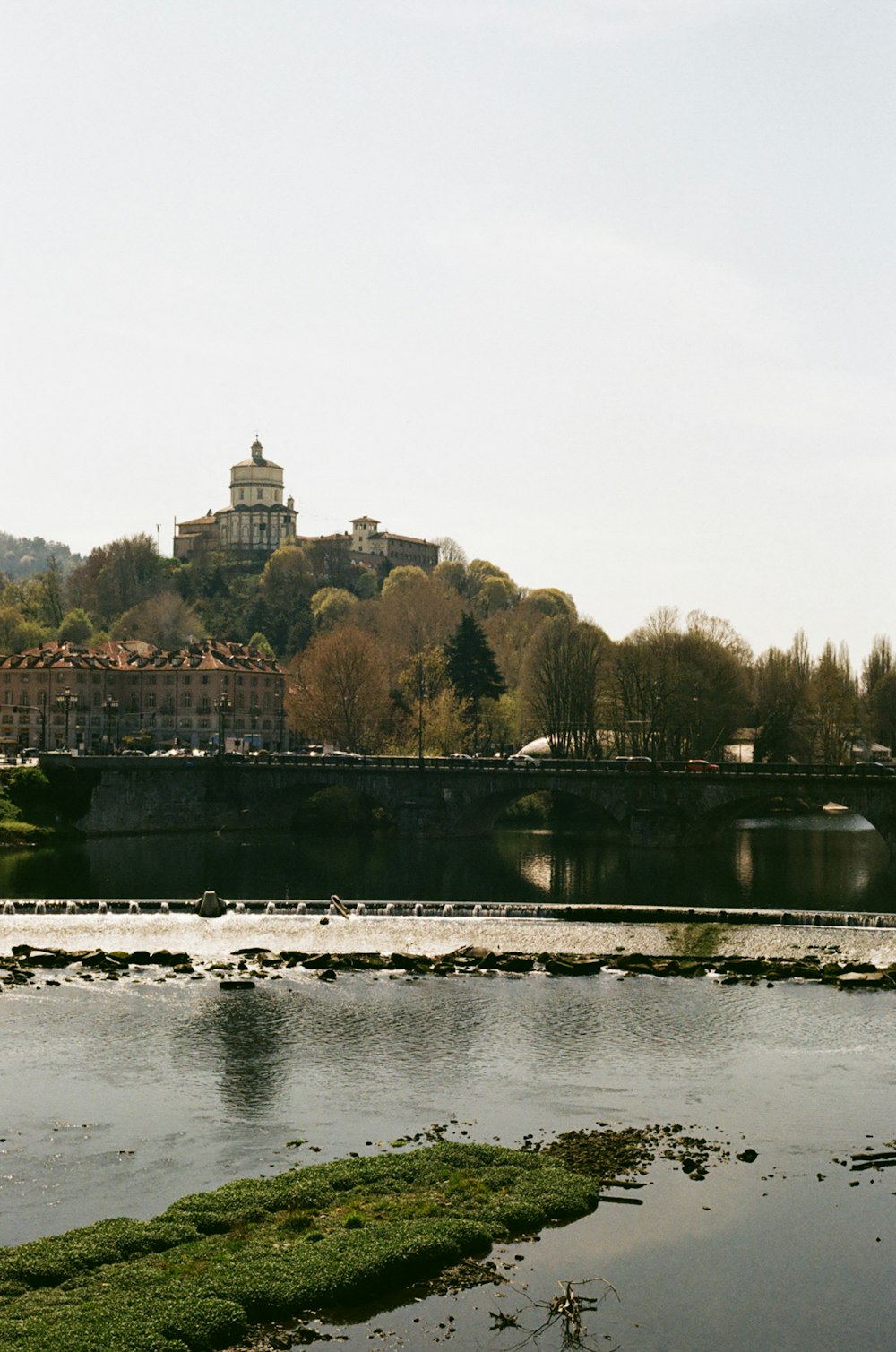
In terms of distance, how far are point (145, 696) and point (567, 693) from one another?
166 feet

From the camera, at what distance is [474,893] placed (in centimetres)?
7406

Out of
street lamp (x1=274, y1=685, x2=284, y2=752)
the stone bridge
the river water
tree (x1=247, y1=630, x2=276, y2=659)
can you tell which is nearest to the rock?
the river water

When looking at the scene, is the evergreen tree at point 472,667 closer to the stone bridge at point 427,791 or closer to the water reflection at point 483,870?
the stone bridge at point 427,791

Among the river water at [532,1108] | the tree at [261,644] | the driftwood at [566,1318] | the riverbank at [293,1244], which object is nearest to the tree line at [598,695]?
the tree at [261,644]

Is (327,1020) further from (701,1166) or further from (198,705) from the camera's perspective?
(198,705)

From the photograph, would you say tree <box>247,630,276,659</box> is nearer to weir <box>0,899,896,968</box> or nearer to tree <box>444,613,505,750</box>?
tree <box>444,613,505,750</box>

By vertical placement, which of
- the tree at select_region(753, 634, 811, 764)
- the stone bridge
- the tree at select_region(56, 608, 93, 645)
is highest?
the tree at select_region(56, 608, 93, 645)

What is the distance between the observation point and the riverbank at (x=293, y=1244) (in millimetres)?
24125

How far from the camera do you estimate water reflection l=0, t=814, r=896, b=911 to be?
72.4 metres

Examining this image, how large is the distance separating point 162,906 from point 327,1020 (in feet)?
74.1

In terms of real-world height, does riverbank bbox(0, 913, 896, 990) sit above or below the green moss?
above

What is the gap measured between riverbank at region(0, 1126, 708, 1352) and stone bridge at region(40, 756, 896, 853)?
60.0 metres

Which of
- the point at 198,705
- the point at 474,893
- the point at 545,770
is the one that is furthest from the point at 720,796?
the point at 198,705

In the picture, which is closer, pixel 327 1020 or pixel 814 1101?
pixel 814 1101
